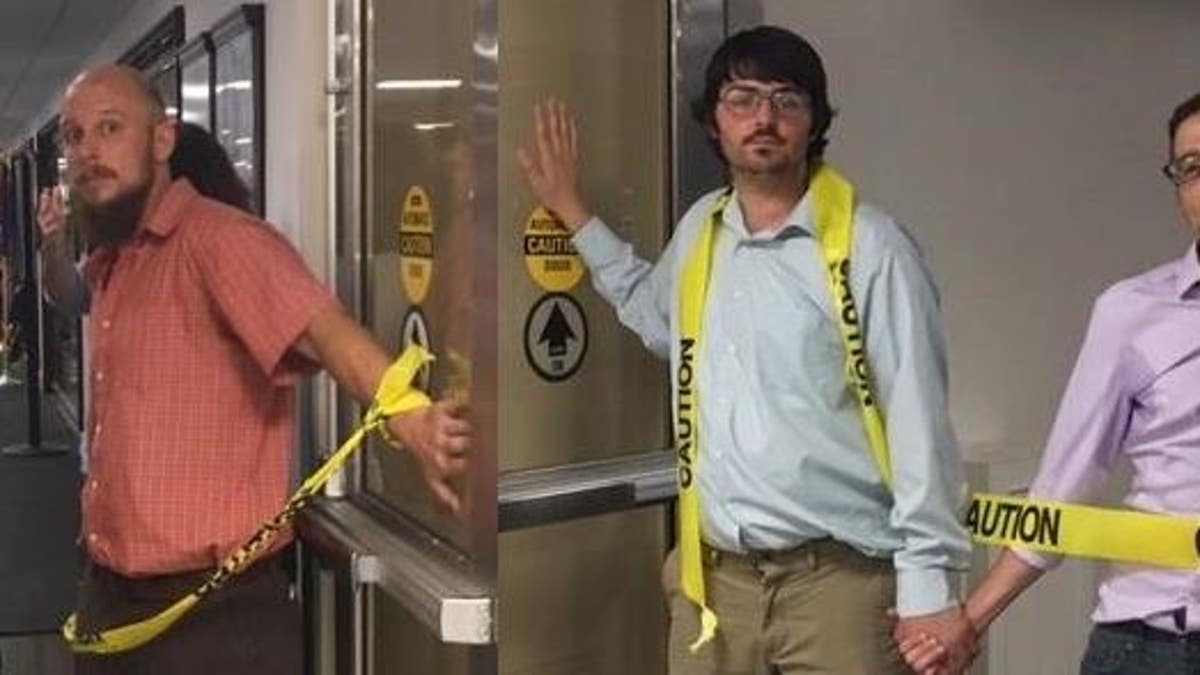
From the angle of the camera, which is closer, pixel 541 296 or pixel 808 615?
pixel 808 615

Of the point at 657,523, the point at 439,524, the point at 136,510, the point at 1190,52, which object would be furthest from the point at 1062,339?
the point at 136,510

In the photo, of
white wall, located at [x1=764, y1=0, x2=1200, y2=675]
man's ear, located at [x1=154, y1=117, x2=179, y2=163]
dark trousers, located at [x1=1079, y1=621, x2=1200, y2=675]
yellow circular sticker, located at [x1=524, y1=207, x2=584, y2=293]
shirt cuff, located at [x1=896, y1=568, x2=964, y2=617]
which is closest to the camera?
dark trousers, located at [x1=1079, y1=621, x2=1200, y2=675]

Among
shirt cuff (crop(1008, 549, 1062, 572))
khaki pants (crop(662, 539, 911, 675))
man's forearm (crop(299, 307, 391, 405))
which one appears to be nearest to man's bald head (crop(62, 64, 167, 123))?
man's forearm (crop(299, 307, 391, 405))

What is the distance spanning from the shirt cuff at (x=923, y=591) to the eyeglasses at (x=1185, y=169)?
2.09 feet

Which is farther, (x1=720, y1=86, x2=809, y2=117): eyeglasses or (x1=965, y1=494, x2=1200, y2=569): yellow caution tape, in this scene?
(x1=720, y1=86, x2=809, y2=117): eyeglasses

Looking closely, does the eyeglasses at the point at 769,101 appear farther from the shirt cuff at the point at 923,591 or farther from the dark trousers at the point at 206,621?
Answer: the dark trousers at the point at 206,621

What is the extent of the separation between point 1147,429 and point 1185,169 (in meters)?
0.36

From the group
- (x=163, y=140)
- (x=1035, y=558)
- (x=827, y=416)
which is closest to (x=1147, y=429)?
(x=1035, y=558)

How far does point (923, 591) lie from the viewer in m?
2.26

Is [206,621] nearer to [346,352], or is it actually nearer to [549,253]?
[346,352]

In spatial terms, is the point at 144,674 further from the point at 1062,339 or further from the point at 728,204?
A: the point at 1062,339

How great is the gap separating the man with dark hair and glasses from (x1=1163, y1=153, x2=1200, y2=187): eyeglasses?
38 centimetres

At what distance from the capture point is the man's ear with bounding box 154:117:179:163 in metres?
2.82

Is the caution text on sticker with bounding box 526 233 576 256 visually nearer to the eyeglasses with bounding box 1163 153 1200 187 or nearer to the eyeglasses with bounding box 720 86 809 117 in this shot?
the eyeglasses with bounding box 720 86 809 117
